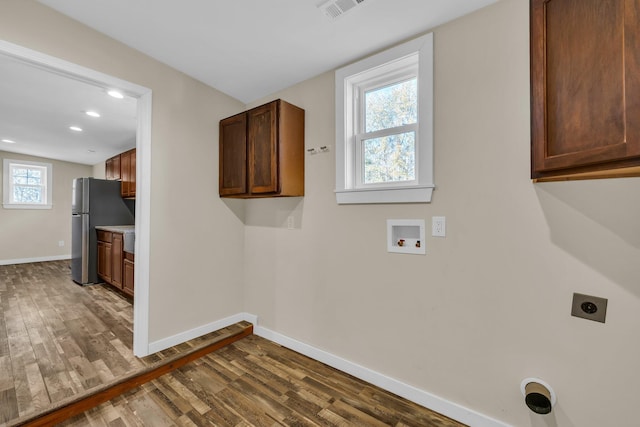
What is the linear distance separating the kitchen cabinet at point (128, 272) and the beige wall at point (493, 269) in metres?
2.66

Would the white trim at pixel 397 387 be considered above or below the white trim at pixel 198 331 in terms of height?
below

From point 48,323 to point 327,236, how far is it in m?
3.07

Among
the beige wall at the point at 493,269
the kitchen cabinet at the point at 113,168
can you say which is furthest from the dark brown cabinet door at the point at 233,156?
the kitchen cabinet at the point at 113,168

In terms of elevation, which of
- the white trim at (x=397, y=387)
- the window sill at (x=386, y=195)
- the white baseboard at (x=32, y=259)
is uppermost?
the window sill at (x=386, y=195)

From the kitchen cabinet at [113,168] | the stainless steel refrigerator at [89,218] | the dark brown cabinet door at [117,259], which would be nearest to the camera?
the dark brown cabinet door at [117,259]

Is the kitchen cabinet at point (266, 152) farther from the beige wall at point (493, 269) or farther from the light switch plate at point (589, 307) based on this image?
the light switch plate at point (589, 307)

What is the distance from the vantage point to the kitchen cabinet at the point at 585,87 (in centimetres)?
89

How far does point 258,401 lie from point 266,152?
1845 mm

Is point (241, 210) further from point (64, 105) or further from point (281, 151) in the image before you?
point (64, 105)

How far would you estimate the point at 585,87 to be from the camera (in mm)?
998

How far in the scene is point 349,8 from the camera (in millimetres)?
1679

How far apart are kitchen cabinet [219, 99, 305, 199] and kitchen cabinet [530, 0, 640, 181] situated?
5.46 feet

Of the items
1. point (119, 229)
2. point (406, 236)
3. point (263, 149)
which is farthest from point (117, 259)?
point (406, 236)

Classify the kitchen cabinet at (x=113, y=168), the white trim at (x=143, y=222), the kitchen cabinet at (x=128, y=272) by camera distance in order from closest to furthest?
the white trim at (x=143, y=222), the kitchen cabinet at (x=128, y=272), the kitchen cabinet at (x=113, y=168)
